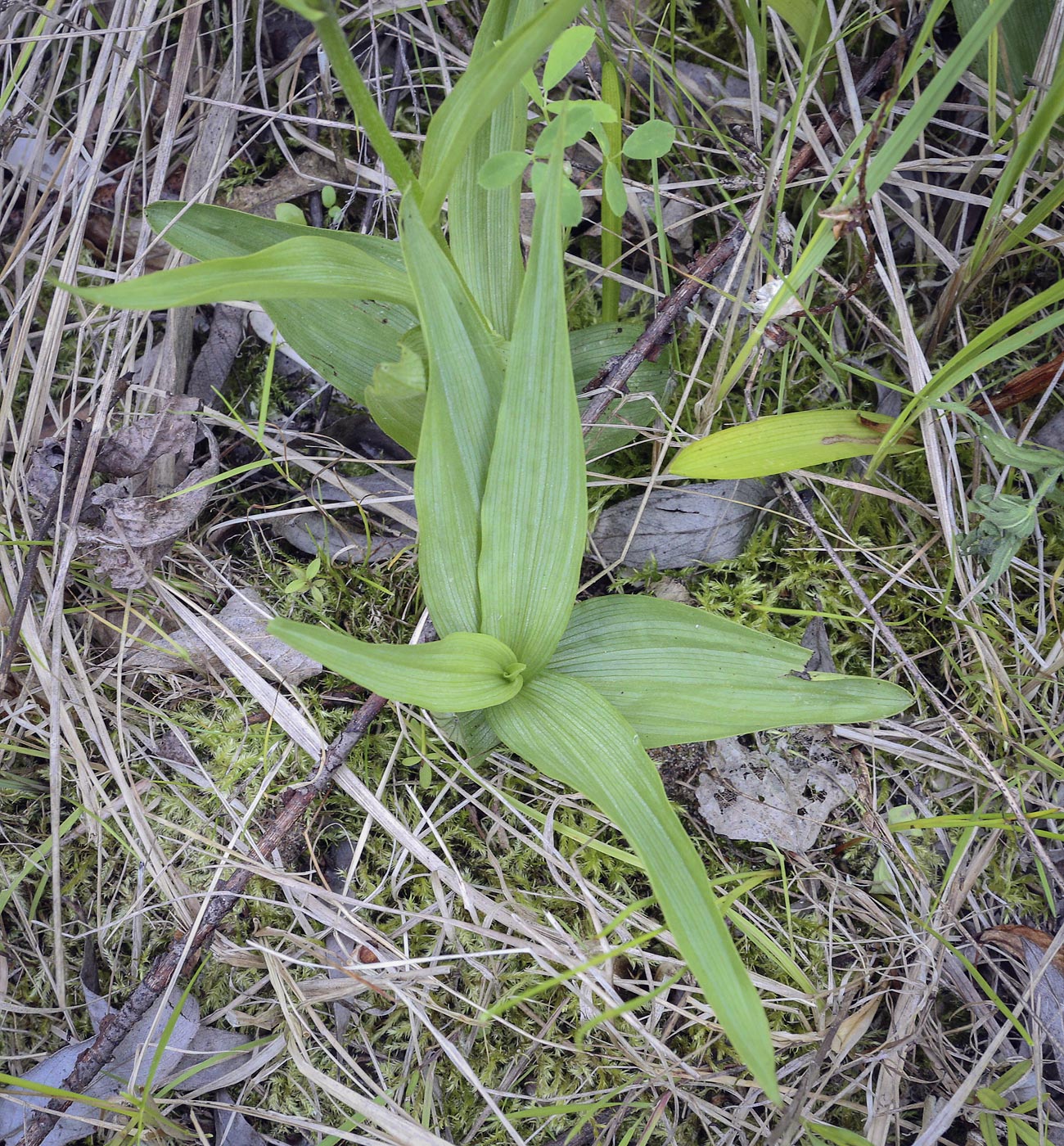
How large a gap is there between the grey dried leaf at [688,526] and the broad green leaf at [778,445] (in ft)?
0.47

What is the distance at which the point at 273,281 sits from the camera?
1.01 meters

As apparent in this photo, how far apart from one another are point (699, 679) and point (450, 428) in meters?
0.57

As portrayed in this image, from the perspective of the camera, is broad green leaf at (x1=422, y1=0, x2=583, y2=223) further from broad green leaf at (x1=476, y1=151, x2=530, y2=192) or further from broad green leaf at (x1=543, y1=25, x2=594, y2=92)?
broad green leaf at (x1=543, y1=25, x2=594, y2=92)

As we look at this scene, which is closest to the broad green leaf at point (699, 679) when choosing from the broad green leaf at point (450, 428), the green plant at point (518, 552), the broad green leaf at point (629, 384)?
the green plant at point (518, 552)

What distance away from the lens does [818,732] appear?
157cm

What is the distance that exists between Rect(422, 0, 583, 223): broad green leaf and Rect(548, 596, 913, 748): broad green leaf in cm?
73

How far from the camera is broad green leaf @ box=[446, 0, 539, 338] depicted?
4.07 ft

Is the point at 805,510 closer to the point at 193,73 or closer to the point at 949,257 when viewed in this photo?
the point at 949,257

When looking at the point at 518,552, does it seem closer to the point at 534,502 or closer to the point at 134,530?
the point at 534,502

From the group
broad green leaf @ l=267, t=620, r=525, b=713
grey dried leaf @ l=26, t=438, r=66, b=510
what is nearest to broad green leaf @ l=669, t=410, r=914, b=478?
broad green leaf @ l=267, t=620, r=525, b=713

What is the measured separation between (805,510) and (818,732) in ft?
1.47

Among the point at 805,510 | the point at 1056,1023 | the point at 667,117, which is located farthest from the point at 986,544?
the point at 667,117

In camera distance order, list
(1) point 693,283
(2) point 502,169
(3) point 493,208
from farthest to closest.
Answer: (1) point 693,283
(3) point 493,208
(2) point 502,169

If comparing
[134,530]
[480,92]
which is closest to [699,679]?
[480,92]
